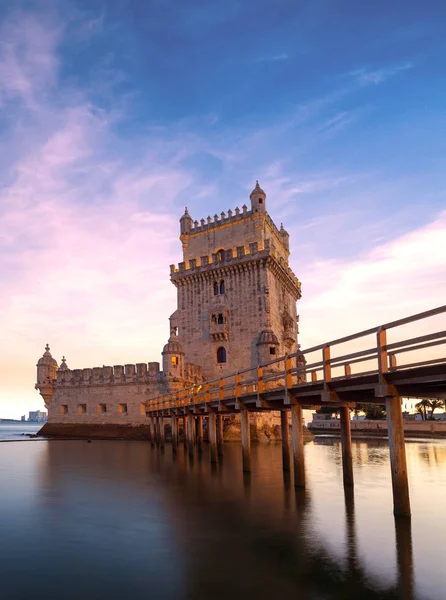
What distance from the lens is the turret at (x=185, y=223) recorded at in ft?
170

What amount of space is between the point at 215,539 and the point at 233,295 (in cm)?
3628

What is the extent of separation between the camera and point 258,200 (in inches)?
1857

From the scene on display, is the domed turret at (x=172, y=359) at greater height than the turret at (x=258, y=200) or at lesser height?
lesser

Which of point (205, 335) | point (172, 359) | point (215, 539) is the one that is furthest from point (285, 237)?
point (215, 539)

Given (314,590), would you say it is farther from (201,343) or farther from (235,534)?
(201,343)

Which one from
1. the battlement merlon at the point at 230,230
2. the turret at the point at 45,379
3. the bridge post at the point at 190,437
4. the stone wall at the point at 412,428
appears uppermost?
the battlement merlon at the point at 230,230

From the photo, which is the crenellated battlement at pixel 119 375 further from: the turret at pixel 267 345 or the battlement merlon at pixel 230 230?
the battlement merlon at pixel 230 230

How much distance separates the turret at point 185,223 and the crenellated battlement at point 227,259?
413 centimetres

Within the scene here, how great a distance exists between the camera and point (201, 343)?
46.1 m

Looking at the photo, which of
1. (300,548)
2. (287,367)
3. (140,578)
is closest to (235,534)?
(300,548)

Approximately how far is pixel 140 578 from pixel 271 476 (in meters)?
12.3

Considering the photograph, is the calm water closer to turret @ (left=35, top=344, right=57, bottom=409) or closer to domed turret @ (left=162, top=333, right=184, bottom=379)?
domed turret @ (left=162, top=333, right=184, bottom=379)

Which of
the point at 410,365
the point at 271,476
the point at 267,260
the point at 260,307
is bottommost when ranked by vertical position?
the point at 271,476

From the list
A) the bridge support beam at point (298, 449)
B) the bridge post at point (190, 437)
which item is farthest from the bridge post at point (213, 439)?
the bridge support beam at point (298, 449)
